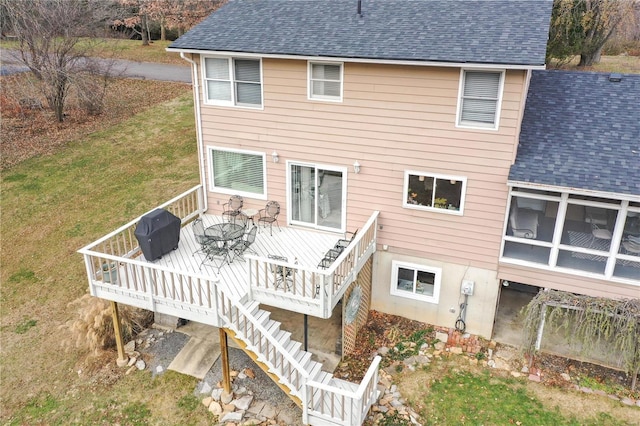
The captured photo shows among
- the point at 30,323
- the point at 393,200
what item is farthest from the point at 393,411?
the point at 30,323

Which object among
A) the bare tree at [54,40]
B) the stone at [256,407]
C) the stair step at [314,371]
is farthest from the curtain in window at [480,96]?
the bare tree at [54,40]

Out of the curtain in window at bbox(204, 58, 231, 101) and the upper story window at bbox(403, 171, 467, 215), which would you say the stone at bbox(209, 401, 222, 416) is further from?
the curtain in window at bbox(204, 58, 231, 101)

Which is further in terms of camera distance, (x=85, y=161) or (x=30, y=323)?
(x=85, y=161)

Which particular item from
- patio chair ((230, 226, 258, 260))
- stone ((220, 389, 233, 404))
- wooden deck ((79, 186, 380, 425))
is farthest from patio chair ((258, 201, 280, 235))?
stone ((220, 389, 233, 404))

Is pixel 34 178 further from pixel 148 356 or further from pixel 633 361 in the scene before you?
pixel 633 361

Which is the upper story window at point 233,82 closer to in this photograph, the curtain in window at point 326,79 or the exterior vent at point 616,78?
the curtain in window at point 326,79
